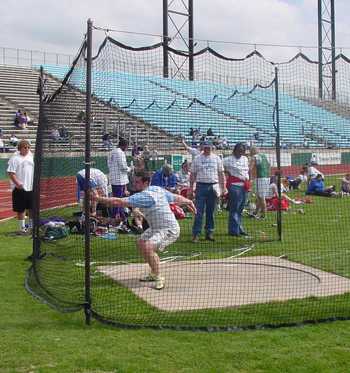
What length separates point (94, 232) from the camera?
10.6 metres

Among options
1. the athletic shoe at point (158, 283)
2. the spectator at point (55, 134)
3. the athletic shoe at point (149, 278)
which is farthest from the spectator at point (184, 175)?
the athletic shoe at point (158, 283)

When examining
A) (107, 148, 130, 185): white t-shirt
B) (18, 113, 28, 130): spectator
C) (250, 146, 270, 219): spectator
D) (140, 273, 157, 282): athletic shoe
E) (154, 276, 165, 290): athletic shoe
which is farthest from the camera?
(18, 113, 28, 130): spectator

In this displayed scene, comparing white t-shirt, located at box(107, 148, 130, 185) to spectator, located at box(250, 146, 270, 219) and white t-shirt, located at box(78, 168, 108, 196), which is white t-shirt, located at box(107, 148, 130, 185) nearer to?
white t-shirt, located at box(78, 168, 108, 196)

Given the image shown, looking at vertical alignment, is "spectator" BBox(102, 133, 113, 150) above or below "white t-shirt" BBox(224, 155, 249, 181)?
above

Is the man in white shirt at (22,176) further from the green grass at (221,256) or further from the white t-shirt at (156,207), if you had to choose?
the white t-shirt at (156,207)

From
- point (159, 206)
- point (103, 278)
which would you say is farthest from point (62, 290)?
point (159, 206)

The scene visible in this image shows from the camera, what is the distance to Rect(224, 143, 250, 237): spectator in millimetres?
10805

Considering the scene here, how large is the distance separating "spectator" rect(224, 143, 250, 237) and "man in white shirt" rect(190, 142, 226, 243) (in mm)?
435

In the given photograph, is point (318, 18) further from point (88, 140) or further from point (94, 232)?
point (88, 140)

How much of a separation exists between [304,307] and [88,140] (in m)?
2.79

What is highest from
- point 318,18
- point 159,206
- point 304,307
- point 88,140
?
point 318,18

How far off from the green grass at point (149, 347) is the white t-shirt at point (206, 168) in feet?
14.6

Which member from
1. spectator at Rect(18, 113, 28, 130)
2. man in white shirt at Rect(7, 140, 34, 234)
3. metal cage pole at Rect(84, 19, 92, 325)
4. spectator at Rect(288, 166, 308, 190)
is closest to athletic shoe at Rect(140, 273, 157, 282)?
metal cage pole at Rect(84, 19, 92, 325)

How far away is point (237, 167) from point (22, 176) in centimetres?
383
